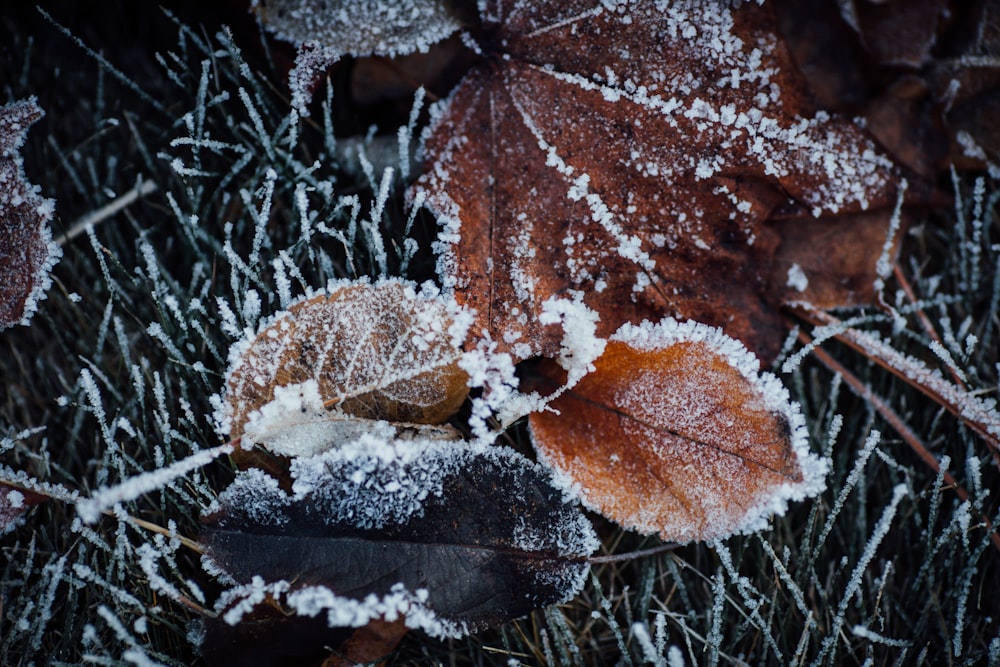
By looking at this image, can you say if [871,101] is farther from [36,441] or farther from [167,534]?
[36,441]

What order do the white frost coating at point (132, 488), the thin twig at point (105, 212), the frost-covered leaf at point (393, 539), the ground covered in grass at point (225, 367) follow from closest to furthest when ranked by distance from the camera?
the white frost coating at point (132, 488)
the frost-covered leaf at point (393, 539)
the ground covered in grass at point (225, 367)
the thin twig at point (105, 212)

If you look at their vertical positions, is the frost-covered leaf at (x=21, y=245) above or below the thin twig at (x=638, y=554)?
above

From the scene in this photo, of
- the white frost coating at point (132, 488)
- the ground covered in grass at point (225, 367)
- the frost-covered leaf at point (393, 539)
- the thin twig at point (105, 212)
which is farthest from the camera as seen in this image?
the thin twig at point (105, 212)

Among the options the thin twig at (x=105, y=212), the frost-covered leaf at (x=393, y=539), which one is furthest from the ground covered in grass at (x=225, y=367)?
the frost-covered leaf at (x=393, y=539)

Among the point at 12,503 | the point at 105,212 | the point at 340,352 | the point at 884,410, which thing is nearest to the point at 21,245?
the point at 105,212

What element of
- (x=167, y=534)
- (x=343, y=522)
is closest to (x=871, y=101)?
(x=343, y=522)

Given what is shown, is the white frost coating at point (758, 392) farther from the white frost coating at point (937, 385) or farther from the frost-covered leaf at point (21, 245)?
the frost-covered leaf at point (21, 245)

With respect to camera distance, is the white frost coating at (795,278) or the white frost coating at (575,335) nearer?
the white frost coating at (575,335)

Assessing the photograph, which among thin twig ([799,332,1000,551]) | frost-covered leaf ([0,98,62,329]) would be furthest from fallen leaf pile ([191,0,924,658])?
frost-covered leaf ([0,98,62,329])
